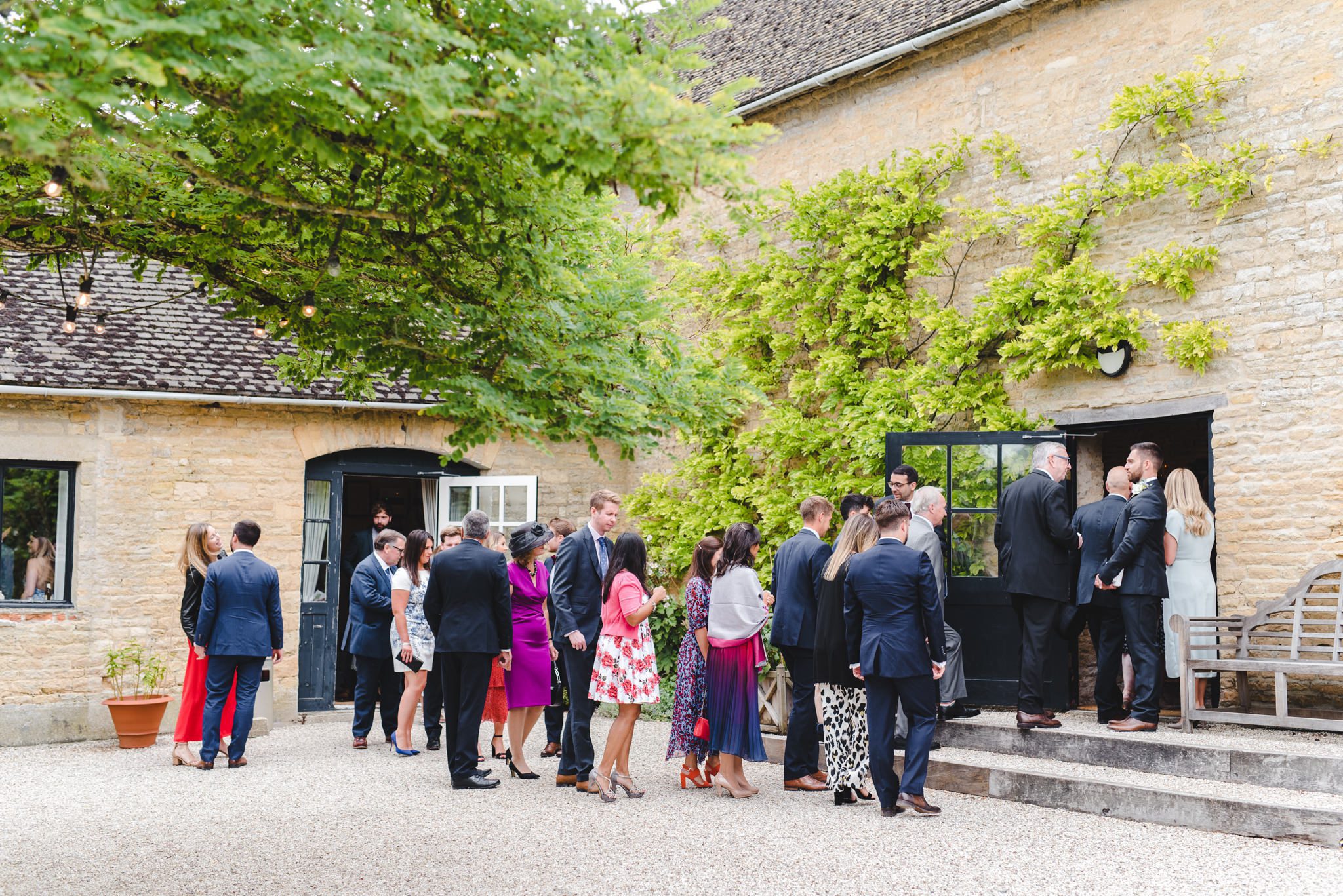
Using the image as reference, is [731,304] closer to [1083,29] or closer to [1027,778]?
[1083,29]

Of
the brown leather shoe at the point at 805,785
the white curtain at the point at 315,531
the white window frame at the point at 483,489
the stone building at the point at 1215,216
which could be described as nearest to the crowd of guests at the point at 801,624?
the brown leather shoe at the point at 805,785

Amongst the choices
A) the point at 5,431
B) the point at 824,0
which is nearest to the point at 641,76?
the point at 5,431

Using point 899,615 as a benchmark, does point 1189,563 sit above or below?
above

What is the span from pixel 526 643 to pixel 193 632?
9.32 ft

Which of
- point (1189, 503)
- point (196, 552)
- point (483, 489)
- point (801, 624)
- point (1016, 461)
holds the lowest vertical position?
point (801, 624)

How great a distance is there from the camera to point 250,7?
137 inches

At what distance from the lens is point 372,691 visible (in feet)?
32.1

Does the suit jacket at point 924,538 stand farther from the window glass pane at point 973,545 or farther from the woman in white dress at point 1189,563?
the woman in white dress at point 1189,563

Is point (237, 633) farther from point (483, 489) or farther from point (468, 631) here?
point (483, 489)

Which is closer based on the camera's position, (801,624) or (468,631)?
(801,624)

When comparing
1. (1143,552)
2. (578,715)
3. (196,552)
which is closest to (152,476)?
(196,552)

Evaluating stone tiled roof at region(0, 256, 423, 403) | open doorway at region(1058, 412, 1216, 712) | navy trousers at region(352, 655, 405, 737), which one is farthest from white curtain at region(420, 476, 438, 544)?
open doorway at region(1058, 412, 1216, 712)

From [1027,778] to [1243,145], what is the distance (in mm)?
4674

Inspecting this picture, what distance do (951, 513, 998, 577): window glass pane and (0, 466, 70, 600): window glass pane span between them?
319 inches
